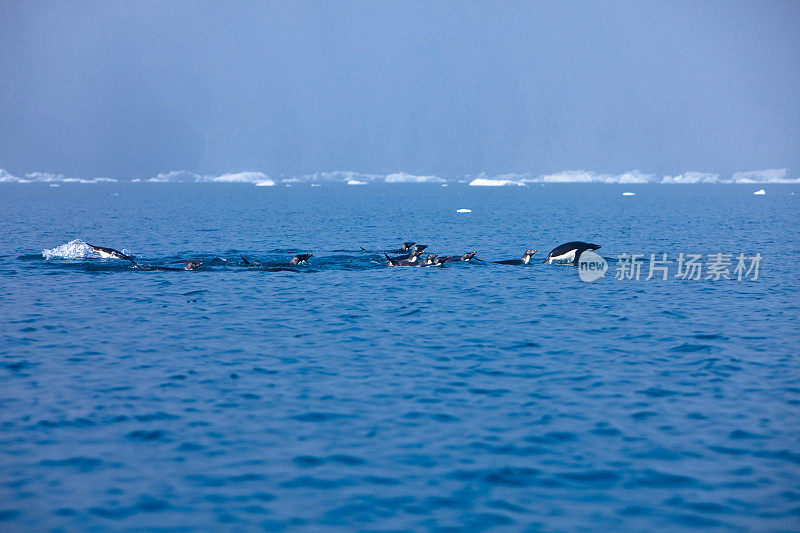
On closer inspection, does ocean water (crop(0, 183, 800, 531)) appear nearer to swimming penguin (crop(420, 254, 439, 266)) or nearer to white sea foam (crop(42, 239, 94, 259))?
swimming penguin (crop(420, 254, 439, 266))

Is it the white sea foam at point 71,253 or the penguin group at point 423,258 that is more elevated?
the penguin group at point 423,258

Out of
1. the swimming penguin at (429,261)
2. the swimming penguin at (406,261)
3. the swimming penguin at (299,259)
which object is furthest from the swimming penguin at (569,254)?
the swimming penguin at (299,259)

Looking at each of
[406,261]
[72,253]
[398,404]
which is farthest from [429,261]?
[398,404]

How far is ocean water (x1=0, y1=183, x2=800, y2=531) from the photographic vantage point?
33.0 ft

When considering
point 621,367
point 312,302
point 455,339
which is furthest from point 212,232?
point 621,367

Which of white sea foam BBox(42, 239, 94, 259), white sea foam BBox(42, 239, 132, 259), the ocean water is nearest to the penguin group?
white sea foam BBox(42, 239, 132, 259)

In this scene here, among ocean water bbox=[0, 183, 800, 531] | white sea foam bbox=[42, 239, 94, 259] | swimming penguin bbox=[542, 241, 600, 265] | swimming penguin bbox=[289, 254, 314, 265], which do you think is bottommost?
ocean water bbox=[0, 183, 800, 531]

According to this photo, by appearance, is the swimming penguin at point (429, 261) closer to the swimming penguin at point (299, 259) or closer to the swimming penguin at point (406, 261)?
the swimming penguin at point (406, 261)

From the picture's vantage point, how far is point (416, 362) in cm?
1727

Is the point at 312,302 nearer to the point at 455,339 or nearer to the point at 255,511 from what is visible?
the point at 455,339

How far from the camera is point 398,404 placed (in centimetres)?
1407

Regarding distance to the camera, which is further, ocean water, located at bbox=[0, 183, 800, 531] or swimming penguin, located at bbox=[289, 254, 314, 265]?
swimming penguin, located at bbox=[289, 254, 314, 265]

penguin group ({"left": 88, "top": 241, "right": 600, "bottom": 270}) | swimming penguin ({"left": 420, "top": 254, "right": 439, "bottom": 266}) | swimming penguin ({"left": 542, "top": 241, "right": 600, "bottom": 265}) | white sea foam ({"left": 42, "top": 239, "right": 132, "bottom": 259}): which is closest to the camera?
penguin group ({"left": 88, "top": 241, "right": 600, "bottom": 270})

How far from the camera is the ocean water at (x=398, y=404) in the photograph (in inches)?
396
